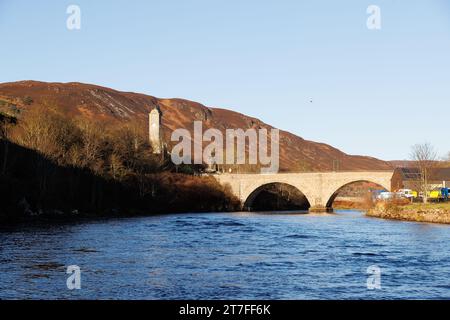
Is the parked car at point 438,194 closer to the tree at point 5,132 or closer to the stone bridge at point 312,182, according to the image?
the stone bridge at point 312,182

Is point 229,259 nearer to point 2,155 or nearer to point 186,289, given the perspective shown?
point 186,289

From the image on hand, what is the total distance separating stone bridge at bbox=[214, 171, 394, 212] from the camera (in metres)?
79.4

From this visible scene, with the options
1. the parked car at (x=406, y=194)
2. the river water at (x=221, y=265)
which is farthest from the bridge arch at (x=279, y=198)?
the river water at (x=221, y=265)

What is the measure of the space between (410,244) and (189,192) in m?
57.1

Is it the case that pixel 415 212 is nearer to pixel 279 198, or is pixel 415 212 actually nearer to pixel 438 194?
pixel 438 194

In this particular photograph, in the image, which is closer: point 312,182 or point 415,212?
point 415,212

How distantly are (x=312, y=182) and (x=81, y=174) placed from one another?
3625 centimetres

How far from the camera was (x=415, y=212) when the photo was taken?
5544cm

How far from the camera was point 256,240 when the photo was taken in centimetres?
3559

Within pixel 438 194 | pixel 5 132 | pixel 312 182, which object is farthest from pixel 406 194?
pixel 5 132

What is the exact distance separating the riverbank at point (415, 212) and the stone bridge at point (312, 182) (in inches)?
574

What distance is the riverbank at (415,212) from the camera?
52.2m
